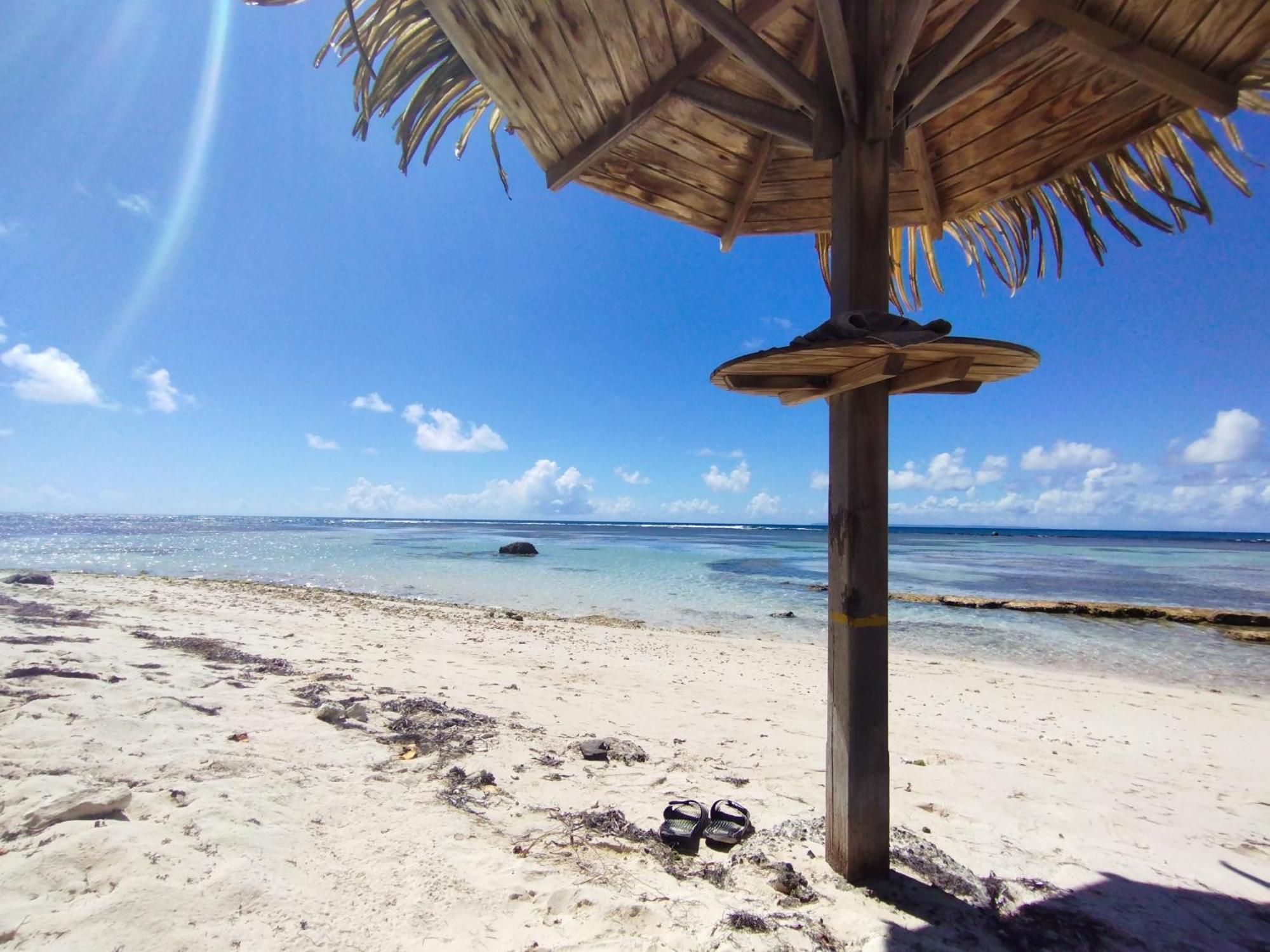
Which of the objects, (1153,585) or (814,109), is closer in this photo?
(814,109)

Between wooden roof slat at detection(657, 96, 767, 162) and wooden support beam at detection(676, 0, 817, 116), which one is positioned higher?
wooden roof slat at detection(657, 96, 767, 162)

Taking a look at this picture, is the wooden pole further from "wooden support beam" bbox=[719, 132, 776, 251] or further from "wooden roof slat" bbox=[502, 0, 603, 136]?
"wooden roof slat" bbox=[502, 0, 603, 136]

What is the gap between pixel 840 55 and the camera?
2211mm

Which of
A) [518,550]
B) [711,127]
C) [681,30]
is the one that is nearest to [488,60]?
[681,30]

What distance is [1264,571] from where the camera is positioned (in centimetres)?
2914

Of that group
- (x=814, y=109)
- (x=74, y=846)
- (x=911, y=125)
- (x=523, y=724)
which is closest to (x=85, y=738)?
(x=74, y=846)

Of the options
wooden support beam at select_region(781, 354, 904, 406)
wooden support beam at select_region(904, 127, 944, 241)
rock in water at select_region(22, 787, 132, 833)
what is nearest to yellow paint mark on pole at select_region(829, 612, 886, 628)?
wooden support beam at select_region(781, 354, 904, 406)

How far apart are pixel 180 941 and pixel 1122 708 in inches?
370

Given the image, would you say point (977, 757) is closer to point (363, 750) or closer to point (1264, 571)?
point (363, 750)

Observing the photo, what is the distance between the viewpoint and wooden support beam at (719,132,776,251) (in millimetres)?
3326

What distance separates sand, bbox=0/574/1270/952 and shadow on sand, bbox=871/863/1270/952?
1cm

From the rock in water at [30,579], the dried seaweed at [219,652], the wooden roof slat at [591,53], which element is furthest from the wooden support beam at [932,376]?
the rock in water at [30,579]

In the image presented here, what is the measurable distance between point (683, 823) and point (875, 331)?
257 centimetres

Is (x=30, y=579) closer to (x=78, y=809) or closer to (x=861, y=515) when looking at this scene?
(x=78, y=809)
